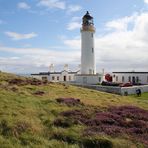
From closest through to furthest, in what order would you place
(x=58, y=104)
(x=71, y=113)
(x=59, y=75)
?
(x=71, y=113) < (x=58, y=104) < (x=59, y=75)

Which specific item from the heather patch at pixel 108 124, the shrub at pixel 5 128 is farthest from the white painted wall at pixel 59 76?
the shrub at pixel 5 128

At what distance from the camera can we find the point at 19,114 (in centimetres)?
1414

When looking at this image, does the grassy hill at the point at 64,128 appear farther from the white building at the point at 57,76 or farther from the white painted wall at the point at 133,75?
the white painted wall at the point at 133,75

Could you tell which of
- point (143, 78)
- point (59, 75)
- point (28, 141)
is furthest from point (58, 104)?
point (143, 78)

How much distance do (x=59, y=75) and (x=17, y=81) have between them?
124 ft

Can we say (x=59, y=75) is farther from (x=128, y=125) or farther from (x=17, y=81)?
(x=128, y=125)

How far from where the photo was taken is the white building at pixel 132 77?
68.0 meters

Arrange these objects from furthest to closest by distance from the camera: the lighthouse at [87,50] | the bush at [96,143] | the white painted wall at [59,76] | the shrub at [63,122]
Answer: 1. the white painted wall at [59,76]
2. the lighthouse at [87,50]
3. the shrub at [63,122]
4. the bush at [96,143]

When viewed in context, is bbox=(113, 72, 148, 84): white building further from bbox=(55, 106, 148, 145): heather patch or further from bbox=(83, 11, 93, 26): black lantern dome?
bbox=(55, 106, 148, 145): heather patch

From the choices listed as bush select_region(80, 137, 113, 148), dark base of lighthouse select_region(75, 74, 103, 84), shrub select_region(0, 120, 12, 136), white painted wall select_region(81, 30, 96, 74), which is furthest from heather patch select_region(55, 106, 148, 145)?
white painted wall select_region(81, 30, 96, 74)

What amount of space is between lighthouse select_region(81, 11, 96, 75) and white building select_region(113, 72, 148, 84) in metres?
12.7

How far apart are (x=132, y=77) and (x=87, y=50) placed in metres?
17.6

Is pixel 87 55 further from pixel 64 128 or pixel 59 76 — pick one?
pixel 64 128

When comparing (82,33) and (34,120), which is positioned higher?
(82,33)
